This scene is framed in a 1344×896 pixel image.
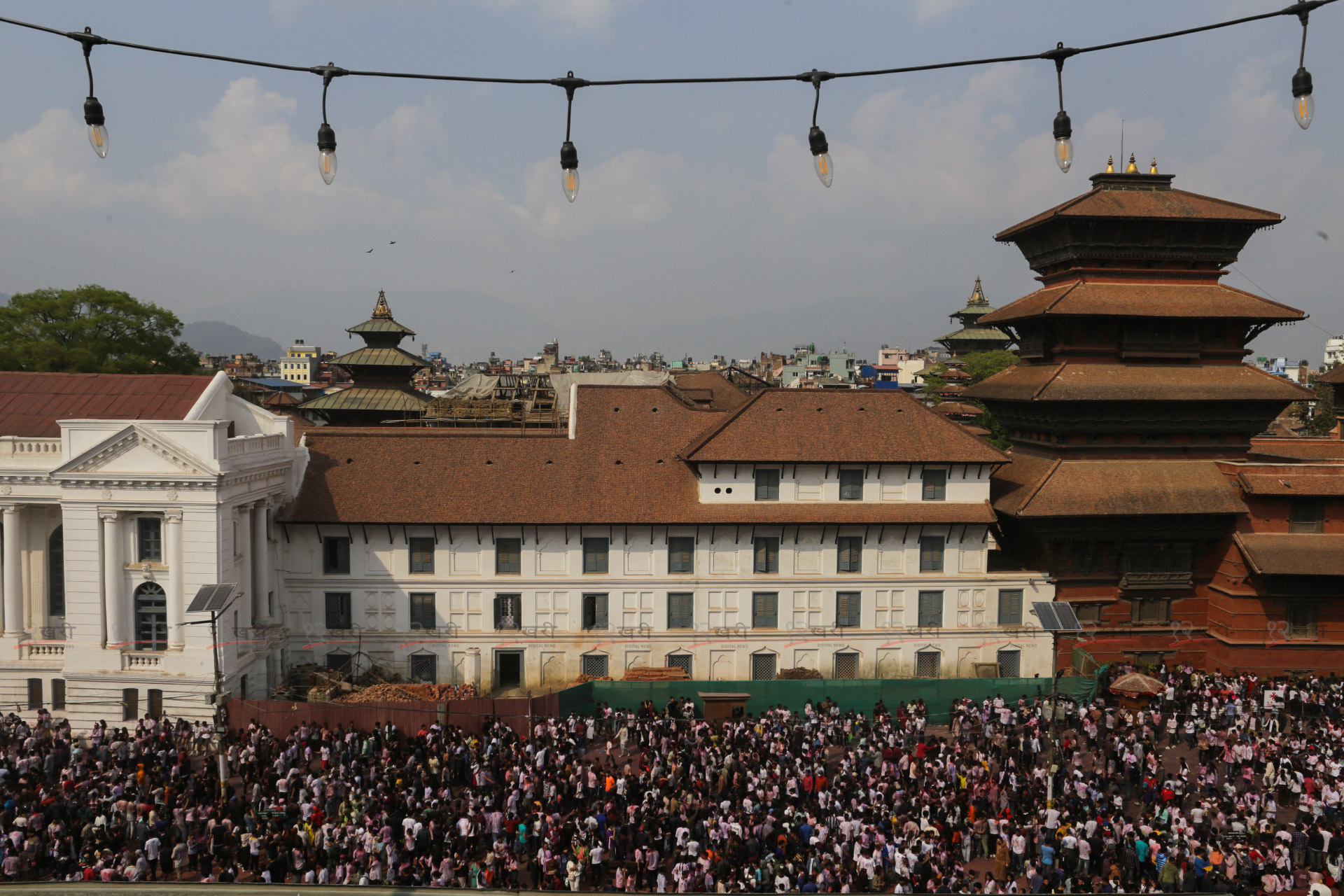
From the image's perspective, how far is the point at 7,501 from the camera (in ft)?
105

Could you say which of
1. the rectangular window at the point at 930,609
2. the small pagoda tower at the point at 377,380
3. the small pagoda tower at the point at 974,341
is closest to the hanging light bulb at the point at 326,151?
the rectangular window at the point at 930,609

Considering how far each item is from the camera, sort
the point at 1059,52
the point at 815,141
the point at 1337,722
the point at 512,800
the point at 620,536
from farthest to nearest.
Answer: the point at 620,536, the point at 1337,722, the point at 512,800, the point at 815,141, the point at 1059,52

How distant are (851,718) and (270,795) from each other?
17834mm

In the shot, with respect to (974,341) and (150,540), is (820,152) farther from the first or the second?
(974,341)

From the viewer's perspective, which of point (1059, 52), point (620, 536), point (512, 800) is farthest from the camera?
point (620, 536)

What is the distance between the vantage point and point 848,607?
37.3 metres

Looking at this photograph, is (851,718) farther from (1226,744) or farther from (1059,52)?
(1059,52)

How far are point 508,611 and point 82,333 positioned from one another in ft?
124

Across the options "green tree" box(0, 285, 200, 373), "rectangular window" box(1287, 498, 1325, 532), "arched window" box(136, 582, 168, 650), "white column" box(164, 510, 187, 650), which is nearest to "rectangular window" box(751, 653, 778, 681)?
"white column" box(164, 510, 187, 650)

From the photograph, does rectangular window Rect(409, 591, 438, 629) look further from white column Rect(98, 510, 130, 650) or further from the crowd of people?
white column Rect(98, 510, 130, 650)

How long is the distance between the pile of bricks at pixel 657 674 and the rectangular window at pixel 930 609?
10.1 meters

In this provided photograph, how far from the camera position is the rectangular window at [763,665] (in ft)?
121

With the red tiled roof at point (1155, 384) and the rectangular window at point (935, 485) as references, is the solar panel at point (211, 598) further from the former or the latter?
the red tiled roof at point (1155, 384)

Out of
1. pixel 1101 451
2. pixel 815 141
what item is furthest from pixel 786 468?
pixel 815 141
